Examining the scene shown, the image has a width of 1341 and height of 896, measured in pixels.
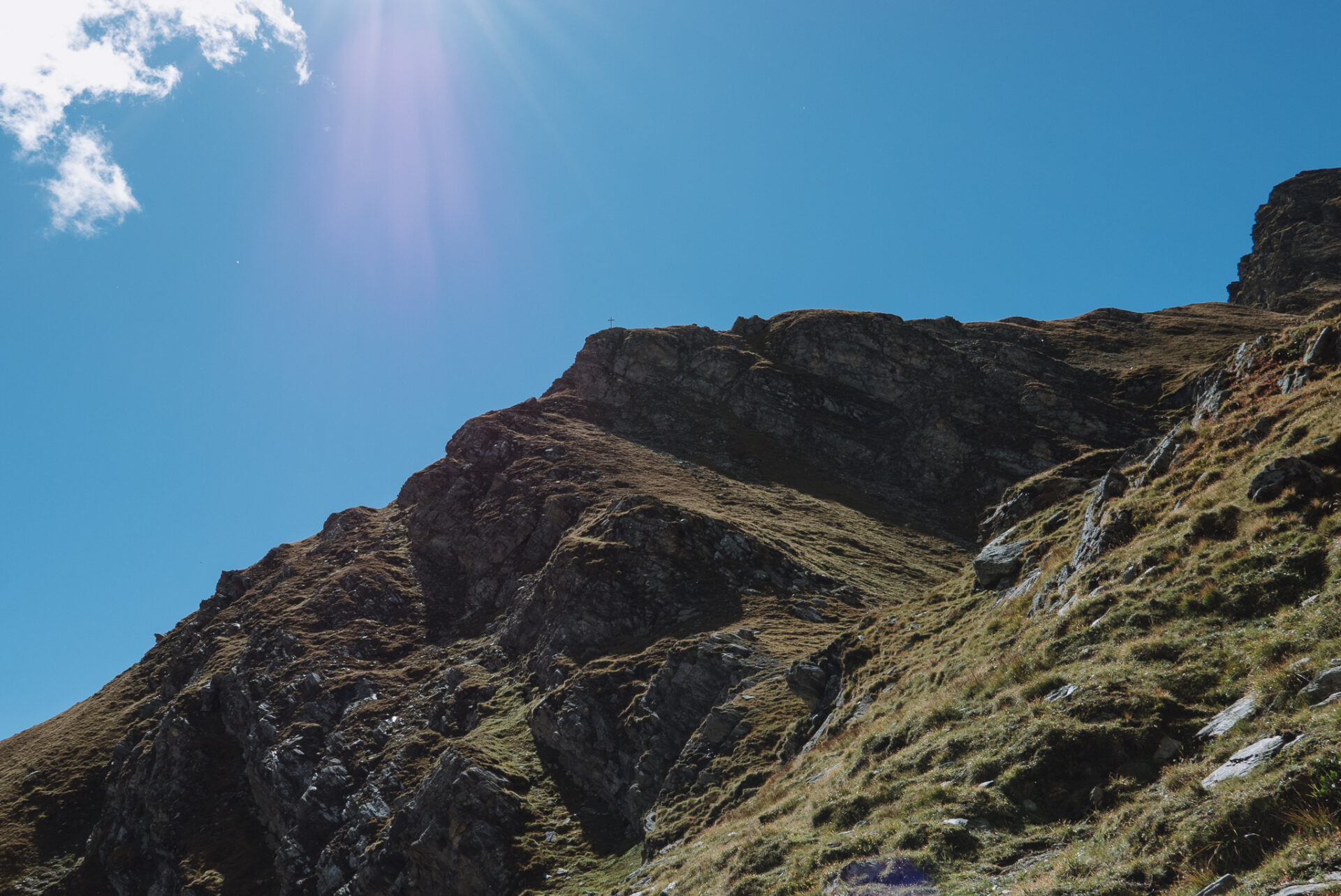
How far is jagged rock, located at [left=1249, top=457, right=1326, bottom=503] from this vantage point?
15.7m

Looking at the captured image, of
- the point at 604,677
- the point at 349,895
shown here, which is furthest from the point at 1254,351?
the point at 349,895

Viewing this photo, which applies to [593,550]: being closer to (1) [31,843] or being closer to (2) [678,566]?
(2) [678,566]

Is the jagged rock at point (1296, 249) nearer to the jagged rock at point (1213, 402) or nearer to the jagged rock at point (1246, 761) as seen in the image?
the jagged rock at point (1213, 402)

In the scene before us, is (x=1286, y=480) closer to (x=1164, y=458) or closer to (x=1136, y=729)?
(x=1164, y=458)

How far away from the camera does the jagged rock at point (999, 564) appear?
1069 inches

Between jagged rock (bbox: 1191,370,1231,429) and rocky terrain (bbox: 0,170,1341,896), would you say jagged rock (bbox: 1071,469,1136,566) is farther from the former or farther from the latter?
jagged rock (bbox: 1191,370,1231,429)

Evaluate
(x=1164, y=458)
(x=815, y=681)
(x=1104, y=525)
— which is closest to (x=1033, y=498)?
(x=1164, y=458)

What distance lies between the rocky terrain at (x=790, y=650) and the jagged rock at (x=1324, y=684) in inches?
8.3

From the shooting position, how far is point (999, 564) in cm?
2764

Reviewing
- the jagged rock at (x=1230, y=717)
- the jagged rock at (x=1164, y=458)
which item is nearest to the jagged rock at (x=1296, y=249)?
the jagged rock at (x=1164, y=458)

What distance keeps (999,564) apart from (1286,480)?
39.3ft

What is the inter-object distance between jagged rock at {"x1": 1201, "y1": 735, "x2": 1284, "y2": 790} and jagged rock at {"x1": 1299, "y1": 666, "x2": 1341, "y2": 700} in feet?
2.90

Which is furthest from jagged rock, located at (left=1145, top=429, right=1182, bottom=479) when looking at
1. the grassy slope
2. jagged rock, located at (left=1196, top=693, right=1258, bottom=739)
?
jagged rock, located at (left=1196, top=693, right=1258, bottom=739)

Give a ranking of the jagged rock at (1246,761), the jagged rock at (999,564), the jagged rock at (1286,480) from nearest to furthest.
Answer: the jagged rock at (1246,761) → the jagged rock at (1286,480) → the jagged rock at (999,564)
